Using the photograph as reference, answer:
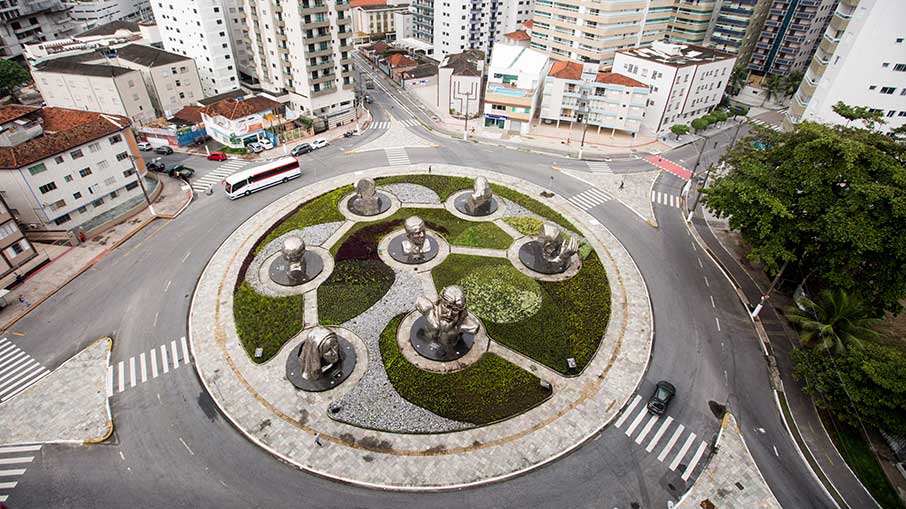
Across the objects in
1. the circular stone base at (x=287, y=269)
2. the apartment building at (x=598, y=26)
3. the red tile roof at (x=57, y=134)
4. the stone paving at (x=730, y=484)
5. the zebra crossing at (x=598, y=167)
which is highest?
the apartment building at (x=598, y=26)

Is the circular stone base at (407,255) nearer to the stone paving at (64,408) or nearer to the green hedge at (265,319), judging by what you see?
the green hedge at (265,319)

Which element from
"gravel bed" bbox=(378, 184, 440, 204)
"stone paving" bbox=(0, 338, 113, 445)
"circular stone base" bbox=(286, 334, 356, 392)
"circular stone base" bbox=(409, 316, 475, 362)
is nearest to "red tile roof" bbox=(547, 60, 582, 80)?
"gravel bed" bbox=(378, 184, 440, 204)

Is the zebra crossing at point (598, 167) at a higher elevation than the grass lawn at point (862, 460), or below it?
higher

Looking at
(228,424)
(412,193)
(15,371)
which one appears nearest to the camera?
(228,424)

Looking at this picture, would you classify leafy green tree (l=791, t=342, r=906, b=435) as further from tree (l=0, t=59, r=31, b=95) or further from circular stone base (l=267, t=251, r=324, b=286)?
tree (l=0, t=59, r=31, b=95)

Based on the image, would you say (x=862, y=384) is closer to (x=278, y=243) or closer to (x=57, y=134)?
(x=278, y=243)

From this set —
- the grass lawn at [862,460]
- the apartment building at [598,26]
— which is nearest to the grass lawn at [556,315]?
the grass lawn at [862,460]

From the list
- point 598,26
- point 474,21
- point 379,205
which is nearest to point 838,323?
point 379,205
